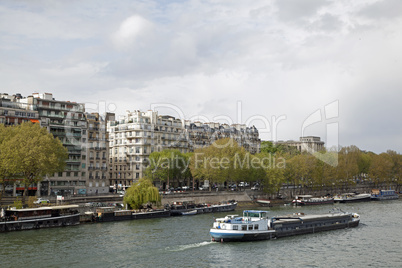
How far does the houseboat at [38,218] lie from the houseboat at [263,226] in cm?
2541

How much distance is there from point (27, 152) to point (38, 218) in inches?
524

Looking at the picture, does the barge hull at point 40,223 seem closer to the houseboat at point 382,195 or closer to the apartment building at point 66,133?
the apartment building at point 66,133

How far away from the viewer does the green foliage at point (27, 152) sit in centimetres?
7481

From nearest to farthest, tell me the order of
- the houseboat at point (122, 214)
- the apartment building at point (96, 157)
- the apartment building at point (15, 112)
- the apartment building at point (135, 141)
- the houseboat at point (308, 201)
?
the houseboat at point (122, 214) < the apartment building at point (15, 112) < the apartment building at point (96, 157) < the houseboat at point (308, 201) < the apartment building at point (135, 141)

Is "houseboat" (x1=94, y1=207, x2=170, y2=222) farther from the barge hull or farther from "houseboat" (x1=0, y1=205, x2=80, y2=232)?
the barge hull

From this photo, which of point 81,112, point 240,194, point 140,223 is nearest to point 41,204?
point 140,223

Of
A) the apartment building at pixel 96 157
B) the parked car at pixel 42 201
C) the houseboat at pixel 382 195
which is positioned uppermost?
the apartment building at pixel 96 157

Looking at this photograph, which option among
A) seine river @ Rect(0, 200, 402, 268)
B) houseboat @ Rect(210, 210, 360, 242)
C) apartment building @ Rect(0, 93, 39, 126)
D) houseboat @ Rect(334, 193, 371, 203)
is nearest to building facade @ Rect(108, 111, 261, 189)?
apartment building @ Rect(0, 93, 39, 126)

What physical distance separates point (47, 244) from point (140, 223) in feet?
72.7

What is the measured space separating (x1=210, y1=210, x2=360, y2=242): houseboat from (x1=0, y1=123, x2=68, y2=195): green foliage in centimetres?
3495

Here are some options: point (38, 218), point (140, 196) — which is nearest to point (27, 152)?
point (38, 218)

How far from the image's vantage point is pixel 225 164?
116938mm

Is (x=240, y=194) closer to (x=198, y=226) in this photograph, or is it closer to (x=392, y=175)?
(x=198, y=226)

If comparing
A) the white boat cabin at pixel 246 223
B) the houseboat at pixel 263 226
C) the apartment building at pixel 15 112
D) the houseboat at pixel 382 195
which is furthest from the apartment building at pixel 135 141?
the white boat cabin at pixel 246 223
